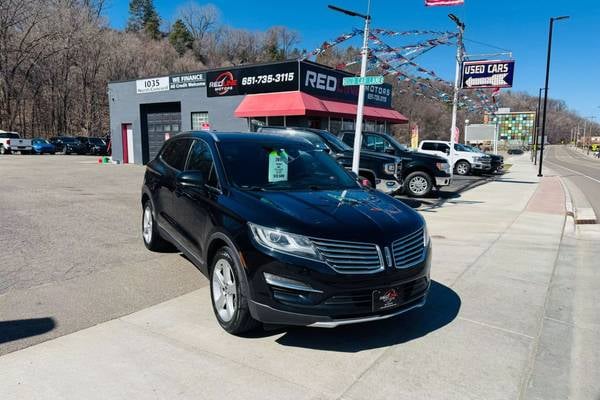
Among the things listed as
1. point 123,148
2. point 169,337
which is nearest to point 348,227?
point 169,337

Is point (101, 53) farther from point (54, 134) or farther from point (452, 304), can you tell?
point (452, 304)

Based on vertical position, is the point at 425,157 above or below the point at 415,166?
above

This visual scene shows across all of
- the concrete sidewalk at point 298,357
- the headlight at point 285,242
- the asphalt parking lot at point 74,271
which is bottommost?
the concrete sidewalk at point 298,357

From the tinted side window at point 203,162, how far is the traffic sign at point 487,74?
15.4 meters

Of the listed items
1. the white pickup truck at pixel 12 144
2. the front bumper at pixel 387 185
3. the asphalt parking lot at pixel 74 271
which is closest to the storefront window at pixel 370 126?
the front bumper at pixel 387 185

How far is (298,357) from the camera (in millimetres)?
3330

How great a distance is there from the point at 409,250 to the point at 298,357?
1.26m

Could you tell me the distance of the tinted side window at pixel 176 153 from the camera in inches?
207

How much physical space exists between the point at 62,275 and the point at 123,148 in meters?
24.3

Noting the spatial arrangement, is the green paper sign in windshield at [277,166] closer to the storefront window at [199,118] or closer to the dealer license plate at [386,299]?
the dealer license plate at [386,299]

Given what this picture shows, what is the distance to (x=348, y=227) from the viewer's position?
10.9ft

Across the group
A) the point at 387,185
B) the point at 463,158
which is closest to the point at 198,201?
the point at 387,185

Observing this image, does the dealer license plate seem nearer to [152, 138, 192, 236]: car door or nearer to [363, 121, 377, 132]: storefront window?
[152, 138, 192, 236]: car door

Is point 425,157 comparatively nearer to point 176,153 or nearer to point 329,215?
point 176,153
